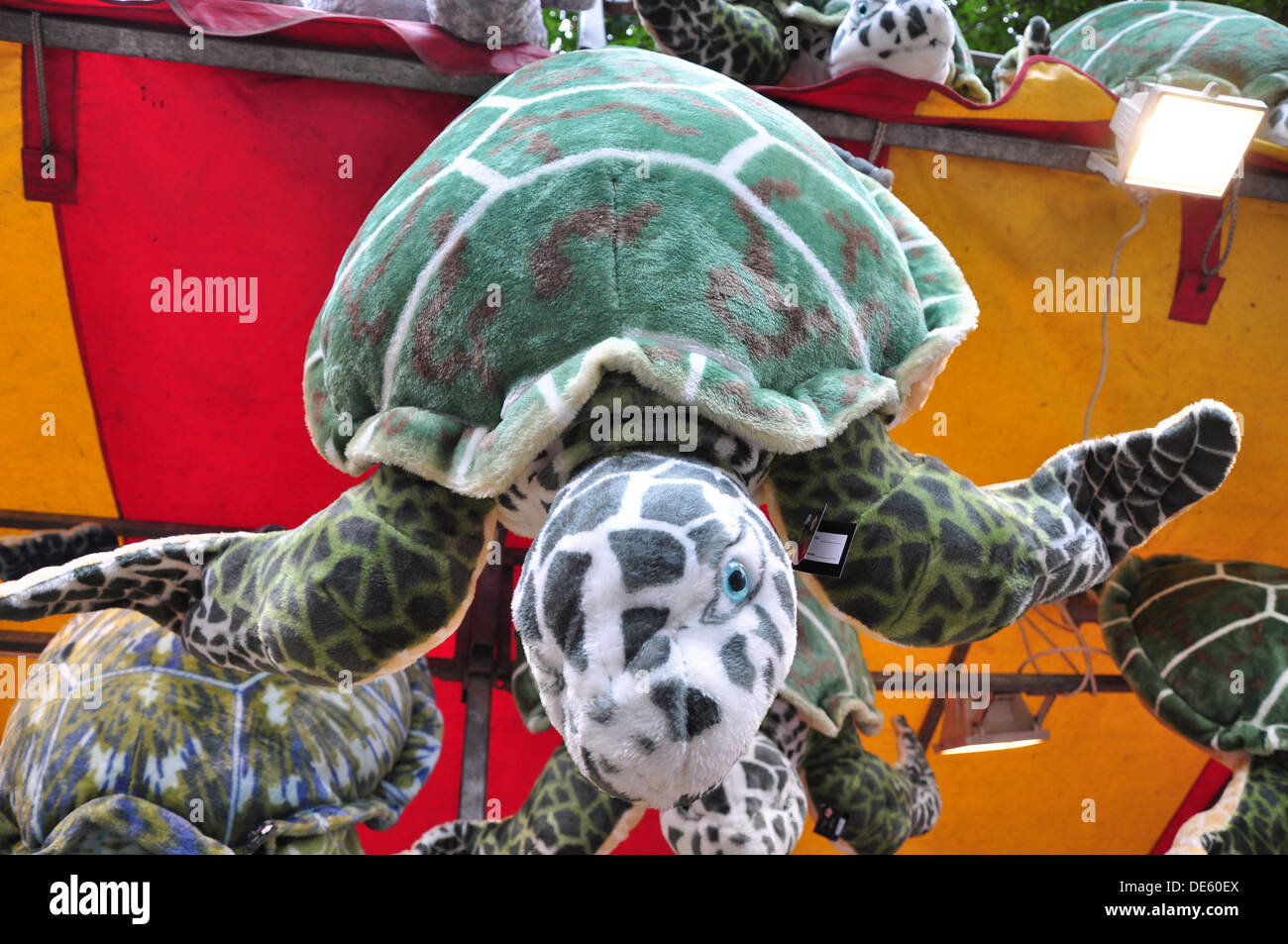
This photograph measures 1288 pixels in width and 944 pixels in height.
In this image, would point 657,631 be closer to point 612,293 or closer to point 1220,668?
point 612,293

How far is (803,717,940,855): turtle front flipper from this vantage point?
6.88ft

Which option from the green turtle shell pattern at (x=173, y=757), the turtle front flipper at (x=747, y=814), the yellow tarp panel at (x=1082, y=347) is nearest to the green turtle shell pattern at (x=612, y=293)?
the green turtle shell pattern at (x=173, y=757)

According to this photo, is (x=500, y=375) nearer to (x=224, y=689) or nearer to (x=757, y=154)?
(x=757, y=154)

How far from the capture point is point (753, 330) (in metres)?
1.25

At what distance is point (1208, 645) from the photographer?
86.0 inches

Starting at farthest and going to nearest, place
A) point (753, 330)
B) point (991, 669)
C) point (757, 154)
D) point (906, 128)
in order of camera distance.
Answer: point (991, 669), point (906, 128), point (757, 154), point (753, 330)

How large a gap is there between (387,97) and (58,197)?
605 mm

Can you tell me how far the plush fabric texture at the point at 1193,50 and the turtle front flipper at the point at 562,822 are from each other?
5.70ft

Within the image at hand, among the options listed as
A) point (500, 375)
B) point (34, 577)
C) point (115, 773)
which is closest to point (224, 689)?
point (115, 773)

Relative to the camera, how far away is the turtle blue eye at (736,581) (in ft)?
3.60

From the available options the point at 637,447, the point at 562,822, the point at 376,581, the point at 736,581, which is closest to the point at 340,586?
the point at 376,581

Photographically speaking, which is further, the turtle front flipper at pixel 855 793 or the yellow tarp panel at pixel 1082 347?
the yellow tarp panel at pixel 1082 347

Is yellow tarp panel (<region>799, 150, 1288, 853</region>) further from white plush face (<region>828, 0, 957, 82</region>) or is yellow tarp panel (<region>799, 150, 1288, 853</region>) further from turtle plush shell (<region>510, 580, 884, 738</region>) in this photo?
turtle plush shell (<region>510, 580, 884, 738</region>)

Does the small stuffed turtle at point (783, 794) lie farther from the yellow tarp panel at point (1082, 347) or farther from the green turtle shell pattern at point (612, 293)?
the green turtle shell pattern at point (612, 293)
